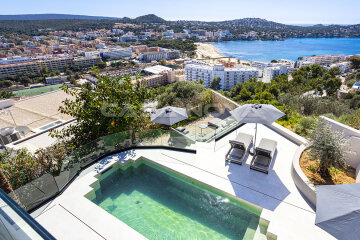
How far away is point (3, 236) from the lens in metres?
1.87

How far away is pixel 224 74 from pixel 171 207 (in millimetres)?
57153

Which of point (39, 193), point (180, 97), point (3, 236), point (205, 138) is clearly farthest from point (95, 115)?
point (180, 97)

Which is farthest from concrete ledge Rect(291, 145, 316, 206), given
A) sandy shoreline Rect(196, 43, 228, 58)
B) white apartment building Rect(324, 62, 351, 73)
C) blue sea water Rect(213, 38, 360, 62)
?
blue sea water Rect(213, 38, 360, 62)

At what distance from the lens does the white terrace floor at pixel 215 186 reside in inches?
165

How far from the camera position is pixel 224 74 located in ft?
192

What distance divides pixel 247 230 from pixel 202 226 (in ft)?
3.25

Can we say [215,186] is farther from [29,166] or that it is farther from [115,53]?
[115,53]

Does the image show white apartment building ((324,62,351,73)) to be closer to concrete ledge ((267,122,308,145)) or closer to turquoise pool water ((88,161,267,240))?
concrete ledge ((267,122,308,145))

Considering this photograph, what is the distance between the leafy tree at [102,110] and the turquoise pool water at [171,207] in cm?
188

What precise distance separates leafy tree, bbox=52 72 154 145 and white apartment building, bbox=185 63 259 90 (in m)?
54.4

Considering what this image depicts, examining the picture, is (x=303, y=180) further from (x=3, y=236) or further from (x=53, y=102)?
(x=53, y=102)

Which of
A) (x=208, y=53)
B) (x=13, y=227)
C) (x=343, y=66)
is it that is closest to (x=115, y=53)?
(x=208, y=53)

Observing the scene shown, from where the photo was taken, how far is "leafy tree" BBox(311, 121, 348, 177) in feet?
15.9

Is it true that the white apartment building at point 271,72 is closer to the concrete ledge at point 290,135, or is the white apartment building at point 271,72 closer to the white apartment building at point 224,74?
the white apartment building at point 224,74
